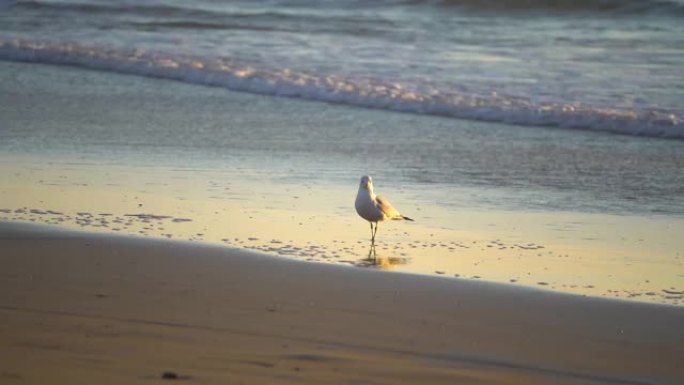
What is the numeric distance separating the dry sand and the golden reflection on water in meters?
0.44

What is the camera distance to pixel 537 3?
23328 millimetres

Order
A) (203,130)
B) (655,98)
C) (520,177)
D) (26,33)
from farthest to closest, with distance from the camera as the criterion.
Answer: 1. (26,33)
2. (655,98)
3. (203,130)
4. (520,177)

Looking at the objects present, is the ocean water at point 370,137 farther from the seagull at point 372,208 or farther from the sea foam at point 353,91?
the seagull at point 372,208

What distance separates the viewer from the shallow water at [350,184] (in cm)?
762

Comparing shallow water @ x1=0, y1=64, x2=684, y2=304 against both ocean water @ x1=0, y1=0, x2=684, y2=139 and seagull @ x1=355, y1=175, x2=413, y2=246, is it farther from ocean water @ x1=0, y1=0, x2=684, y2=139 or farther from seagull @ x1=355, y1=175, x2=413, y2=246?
ocean water @ x1=0, y1=0, x2=684, y2=139

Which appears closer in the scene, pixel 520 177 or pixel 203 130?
pixel 520 177

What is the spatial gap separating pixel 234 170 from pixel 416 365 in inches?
193

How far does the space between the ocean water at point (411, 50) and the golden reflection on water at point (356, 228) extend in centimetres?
403

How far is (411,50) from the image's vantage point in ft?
57.7

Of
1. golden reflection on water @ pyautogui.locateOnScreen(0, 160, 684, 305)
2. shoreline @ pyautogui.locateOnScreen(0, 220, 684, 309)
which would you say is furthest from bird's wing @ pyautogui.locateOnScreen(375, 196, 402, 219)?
shoreline @ pyautogui.locateOnScreen(0, 220, 684, 309)

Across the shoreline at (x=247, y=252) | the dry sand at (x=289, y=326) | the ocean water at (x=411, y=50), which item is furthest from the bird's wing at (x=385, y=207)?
the ocean water at (x=411, y=50)

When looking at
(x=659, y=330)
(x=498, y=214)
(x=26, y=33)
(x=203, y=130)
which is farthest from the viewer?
(x=26, y=33)

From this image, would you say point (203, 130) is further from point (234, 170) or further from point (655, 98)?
point (655, 98)

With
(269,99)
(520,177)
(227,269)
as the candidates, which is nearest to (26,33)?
(269,99)
